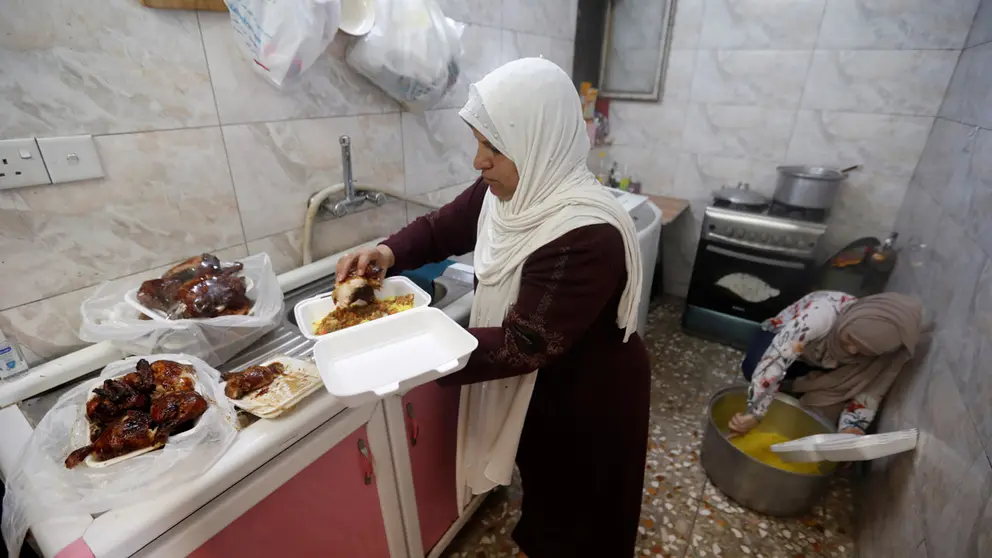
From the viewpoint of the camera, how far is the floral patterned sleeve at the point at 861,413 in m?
1.53

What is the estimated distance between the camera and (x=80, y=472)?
612 millimetres

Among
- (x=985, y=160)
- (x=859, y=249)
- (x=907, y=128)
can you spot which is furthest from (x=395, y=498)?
(x=907, y=128)

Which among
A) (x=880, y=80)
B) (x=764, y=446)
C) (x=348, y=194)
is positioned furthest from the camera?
(x=880, y=80)

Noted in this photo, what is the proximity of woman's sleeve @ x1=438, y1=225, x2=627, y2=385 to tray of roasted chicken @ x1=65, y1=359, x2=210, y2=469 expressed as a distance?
16.8 inches

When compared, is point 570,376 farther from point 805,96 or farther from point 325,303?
point 805,96

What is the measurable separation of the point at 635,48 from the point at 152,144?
248 cm

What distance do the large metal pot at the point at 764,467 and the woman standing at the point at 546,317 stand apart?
0.61m

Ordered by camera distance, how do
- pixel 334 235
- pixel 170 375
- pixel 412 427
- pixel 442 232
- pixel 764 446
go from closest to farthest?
pixel 170 375
pixel 412 427
pixel 442 232
pixel 334 235
pixel 764 446

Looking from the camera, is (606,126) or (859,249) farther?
(606,126)

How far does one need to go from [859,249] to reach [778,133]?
704 millimetres

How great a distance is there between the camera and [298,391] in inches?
31.6

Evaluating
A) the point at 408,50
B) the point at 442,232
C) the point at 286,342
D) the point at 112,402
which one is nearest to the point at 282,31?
the point at 408,50

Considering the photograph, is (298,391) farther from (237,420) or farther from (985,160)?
(985,160)

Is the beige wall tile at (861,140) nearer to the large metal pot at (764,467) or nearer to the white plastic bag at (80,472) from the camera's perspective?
the large metal pot at (764,467)
